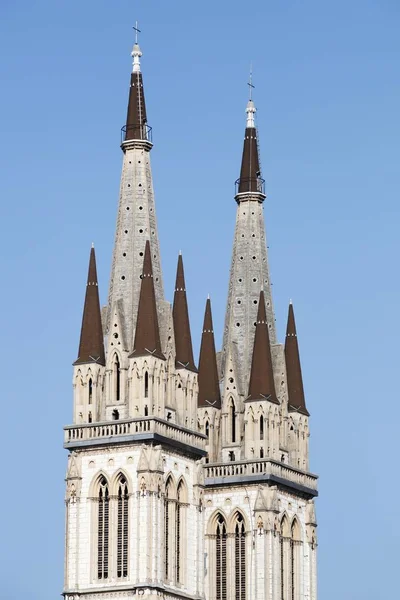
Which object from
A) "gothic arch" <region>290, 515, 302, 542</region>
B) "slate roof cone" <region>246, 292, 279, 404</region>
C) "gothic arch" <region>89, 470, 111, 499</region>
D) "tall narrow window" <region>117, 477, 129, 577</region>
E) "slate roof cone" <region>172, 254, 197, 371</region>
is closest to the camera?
"tall narrow window" <region>117, 477, 129, 577</region>

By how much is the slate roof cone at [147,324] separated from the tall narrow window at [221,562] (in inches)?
412

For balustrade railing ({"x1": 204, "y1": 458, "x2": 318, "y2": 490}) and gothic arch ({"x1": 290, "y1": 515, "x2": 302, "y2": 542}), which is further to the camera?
gothic arch ({"x1": 290, "y1": 515, "x2": 302, "y2": 542})

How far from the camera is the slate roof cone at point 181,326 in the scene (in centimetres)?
11731

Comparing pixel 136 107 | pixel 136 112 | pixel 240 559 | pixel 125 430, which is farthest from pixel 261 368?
pixel 136 107

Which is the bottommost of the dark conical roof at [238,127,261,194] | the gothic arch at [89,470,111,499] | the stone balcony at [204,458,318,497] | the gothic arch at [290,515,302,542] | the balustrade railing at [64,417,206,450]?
the gothic arch at [290,515,302,542]

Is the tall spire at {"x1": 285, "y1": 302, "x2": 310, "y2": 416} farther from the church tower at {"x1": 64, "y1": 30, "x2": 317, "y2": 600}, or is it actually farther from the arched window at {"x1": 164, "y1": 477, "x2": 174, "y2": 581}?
the arched window at {"x1": 164, "y1": 477, "x2": 174, "y2": 581}

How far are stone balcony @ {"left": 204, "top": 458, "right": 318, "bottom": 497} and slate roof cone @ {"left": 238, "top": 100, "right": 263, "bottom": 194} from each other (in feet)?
48.9

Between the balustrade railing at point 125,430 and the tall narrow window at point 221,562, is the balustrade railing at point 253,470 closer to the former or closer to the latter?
the tall narrow window at point 221,562

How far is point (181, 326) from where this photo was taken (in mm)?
117750

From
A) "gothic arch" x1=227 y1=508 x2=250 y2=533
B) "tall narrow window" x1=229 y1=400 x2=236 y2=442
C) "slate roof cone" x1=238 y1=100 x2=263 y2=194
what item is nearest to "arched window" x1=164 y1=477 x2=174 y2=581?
"gothic arch" x1=227 y1=508 x2=250 y2=533

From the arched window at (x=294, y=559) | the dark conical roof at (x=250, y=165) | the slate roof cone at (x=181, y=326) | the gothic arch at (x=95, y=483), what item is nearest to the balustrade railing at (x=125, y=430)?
the gothic arch at (x=95, y=483)

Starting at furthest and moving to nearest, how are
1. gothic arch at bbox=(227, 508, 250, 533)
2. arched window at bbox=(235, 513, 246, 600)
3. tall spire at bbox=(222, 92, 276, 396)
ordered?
1. tall spire at bbox=(222, 92, 276, 396)
2. gothic arch at bbox=(227, 508, 250, 533)
3. arched window at bbox=(235, 513, 246, 600)

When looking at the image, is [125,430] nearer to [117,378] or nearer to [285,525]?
[117,378]

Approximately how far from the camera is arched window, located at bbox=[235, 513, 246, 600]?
4646 inches
